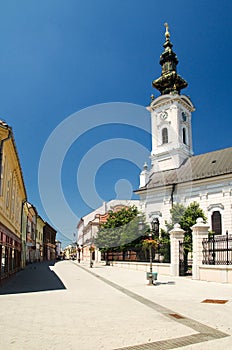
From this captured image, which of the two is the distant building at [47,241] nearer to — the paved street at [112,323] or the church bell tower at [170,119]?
the church bell tower at [170,119]

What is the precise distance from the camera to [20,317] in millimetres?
8203

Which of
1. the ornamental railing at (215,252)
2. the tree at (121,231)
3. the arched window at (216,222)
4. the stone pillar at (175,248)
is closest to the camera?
the ornamental railing at (215,252)

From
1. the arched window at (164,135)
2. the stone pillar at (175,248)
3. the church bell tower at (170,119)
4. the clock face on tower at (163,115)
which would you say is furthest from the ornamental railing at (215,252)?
the clock face on tower at (163,115)

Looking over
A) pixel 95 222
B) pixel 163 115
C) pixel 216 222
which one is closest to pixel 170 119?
pixel 163 115

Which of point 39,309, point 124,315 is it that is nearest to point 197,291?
point 124,315

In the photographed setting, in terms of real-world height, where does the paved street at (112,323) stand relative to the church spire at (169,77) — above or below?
below

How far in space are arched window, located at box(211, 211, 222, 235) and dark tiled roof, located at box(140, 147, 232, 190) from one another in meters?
4.72

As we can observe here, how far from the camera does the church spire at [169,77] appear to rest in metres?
56.4

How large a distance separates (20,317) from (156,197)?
38.8 meters

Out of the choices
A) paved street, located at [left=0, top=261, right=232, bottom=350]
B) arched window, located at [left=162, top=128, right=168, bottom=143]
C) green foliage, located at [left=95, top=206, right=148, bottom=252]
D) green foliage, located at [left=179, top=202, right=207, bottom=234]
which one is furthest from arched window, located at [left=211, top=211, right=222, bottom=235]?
paved street, located at [left=0, top=261, right=232, bottom=350]

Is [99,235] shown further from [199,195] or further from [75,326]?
[75,326]

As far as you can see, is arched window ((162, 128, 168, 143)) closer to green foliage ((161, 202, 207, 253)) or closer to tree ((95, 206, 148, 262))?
tree ((95, 206, 148, 262))

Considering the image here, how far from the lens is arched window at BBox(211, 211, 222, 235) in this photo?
38844mm

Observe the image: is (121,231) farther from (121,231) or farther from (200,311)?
(200,311)
